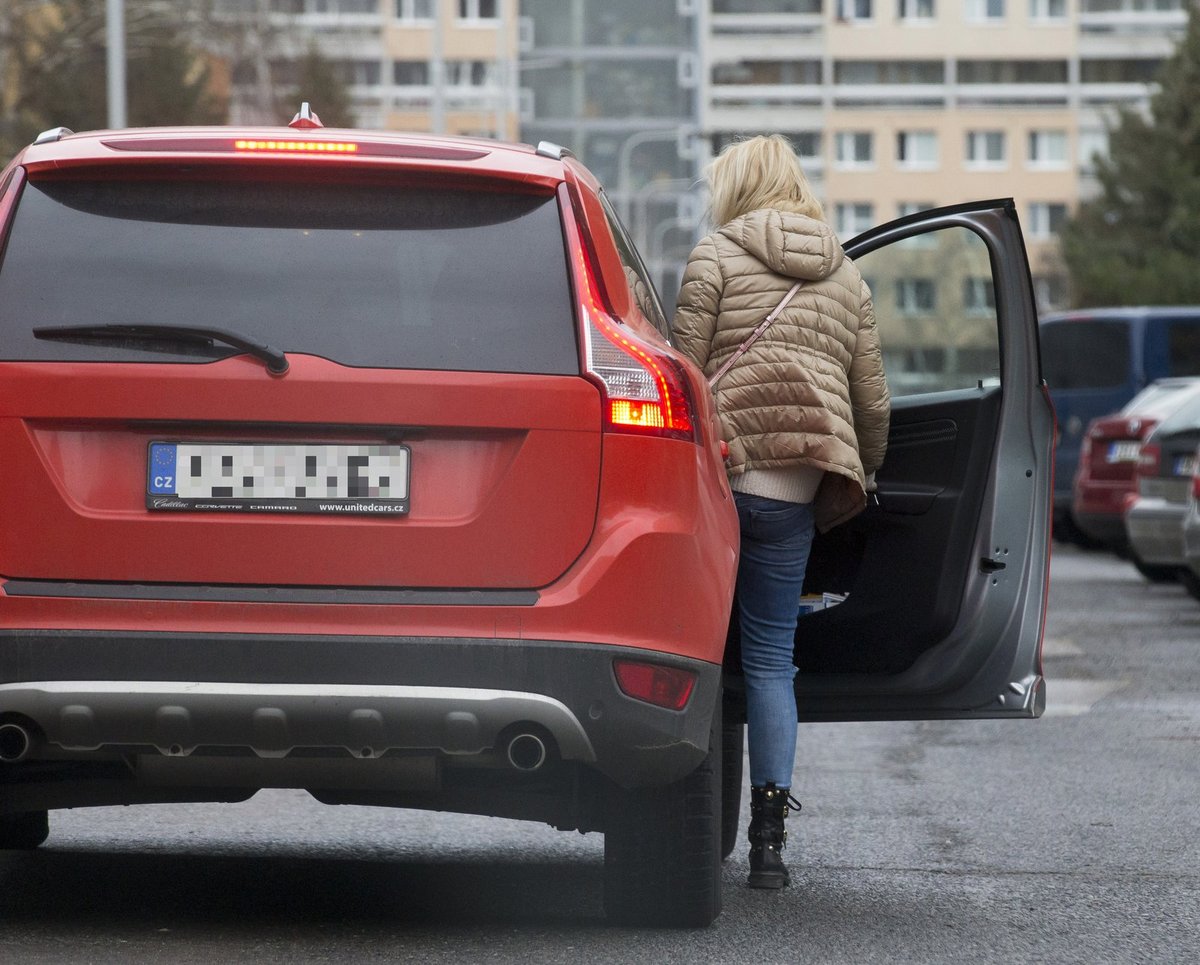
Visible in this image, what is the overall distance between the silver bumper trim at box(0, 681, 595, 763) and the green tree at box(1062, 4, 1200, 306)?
49996 mm

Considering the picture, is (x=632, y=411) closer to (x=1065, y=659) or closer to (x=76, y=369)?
(x=76, y=369)

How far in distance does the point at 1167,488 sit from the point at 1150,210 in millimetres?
49886

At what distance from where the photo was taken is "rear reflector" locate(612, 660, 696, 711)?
4754 millimetres

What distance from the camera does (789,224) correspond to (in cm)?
588

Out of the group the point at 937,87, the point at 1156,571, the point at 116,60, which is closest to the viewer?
the point at 1156,571

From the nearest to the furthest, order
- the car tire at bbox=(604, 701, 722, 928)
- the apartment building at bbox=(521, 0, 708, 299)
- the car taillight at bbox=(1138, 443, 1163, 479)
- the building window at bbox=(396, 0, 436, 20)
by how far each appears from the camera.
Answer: the car tire at bbox=(604, 701, 722, 928), the car taillight at bbox=(1138, 443, 1163, 479), the apartment building at bbox=(521, 0, 708, 299), the building window at bbox=(396, 0, 436, 20)

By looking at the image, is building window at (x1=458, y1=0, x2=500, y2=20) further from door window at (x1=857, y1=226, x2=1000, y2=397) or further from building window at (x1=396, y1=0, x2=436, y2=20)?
door window at (x1=857, y1=226, x2=1000, y2=397)

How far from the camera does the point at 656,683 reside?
4.80 meters

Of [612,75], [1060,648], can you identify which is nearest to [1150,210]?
[612,75]

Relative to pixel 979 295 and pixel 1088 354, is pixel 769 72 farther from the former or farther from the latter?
pixel 979 295

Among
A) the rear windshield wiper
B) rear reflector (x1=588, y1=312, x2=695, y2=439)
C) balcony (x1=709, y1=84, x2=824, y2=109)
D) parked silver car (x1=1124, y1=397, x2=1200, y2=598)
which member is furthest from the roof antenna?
balcony (x1=709, y1=84, x2=824, y2=109)

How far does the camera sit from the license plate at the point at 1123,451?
765 inches

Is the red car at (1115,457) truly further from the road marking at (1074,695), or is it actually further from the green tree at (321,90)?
the green tree at (321,90)

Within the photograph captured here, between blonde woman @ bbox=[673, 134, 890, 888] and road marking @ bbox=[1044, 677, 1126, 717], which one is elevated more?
blonde woman @ bbox=[673, 134, 890, 888]
